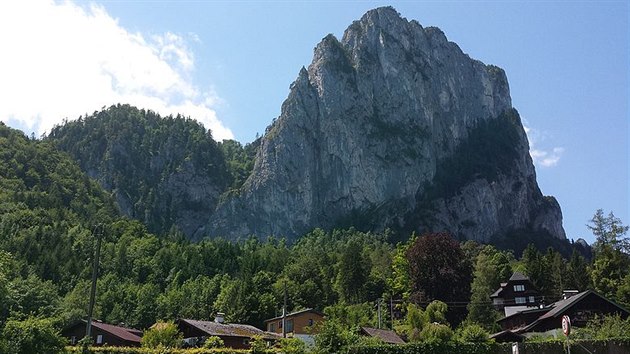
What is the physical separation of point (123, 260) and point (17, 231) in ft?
84.3

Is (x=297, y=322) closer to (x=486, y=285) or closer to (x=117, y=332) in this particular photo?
(x=117, y=332)

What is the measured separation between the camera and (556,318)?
55125 millimetres

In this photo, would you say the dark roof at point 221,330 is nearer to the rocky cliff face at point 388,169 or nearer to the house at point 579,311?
the house at point 579,311

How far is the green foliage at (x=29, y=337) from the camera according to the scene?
109 feet

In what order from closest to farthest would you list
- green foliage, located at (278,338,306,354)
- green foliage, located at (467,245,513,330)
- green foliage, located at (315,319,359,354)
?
green foliage, located at (278,338,306,354)
green foliage, located at (315,319,359,354)
green foliage, located at (467,245,513,330)

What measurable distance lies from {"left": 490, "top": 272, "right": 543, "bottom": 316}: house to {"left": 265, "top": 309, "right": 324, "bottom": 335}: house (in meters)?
23.5

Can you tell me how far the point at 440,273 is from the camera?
246 feet

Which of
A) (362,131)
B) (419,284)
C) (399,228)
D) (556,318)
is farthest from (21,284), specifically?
(362,131)

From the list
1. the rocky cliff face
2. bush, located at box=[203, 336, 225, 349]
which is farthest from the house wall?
the rocky cliff face

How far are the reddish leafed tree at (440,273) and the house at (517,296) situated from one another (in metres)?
4.25

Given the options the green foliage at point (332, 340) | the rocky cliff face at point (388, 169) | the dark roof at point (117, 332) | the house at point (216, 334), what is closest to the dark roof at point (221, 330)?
the house at point (216, 334)

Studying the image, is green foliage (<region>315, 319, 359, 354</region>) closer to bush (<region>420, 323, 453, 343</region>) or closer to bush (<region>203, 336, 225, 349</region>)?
bush (<region>420, 323, 453, 343</region>)

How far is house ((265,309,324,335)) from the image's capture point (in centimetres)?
6944

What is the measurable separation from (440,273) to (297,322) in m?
19.4
